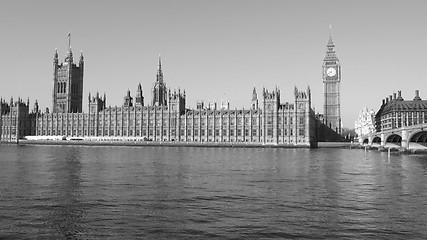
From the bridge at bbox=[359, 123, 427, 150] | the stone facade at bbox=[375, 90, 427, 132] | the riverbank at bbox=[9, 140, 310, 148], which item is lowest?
the riverbank at bbox=[9, 140, 310, 148]

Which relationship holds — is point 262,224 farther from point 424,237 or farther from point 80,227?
point 80,227

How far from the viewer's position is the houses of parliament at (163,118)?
5394 inches

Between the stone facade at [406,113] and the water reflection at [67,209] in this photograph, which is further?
the stone facade at [406,113]

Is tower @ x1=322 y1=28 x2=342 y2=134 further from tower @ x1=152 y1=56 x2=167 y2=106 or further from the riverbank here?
tower @ x1=152 y1=56 x2=167 y2=106

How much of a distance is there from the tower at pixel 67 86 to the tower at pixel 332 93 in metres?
113

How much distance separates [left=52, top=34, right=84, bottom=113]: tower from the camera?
607 ft

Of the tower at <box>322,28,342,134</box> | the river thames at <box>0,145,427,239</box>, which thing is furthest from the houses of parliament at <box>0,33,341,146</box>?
the river thames at <box>0,145,427,239</box>

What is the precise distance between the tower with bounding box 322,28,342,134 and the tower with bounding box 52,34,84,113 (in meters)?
113

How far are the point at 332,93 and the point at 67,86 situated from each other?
11996cm

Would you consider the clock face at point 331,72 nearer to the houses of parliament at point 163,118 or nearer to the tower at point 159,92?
the houses of parliament at point 163,118

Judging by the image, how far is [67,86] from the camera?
186 m

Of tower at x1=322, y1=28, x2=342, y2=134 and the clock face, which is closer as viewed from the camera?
tower at x1=322, y1=28, x2=342, y2=134

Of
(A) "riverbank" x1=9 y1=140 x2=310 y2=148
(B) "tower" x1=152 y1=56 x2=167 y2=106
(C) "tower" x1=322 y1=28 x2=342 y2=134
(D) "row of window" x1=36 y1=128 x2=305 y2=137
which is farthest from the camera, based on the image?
(B) "tower" x1=152 y1=56 x2=167 y2=106

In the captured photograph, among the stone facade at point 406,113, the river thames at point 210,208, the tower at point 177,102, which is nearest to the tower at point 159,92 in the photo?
the tower at point 177,102
